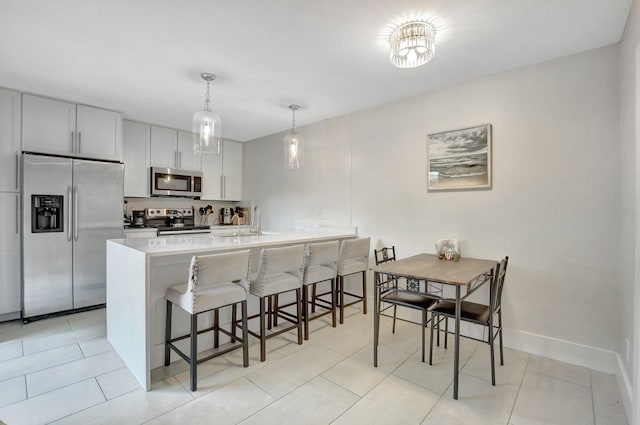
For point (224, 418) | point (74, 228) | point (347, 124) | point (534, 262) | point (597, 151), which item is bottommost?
point (224, 418)

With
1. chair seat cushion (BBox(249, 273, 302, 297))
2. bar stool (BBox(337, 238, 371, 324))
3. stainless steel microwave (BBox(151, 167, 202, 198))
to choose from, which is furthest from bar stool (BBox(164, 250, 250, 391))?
stainless steel microwave (BBox(151, 167, 202, 198))

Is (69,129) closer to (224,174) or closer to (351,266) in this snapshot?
(224,174)

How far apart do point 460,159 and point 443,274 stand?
131 centimetres

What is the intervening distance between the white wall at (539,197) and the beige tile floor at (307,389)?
39 cm

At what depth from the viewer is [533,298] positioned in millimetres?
2594

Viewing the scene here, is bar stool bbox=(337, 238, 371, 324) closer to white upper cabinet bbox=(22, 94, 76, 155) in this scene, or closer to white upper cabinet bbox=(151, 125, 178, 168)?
white upper cabinet bbox=(151, 125, 178, 168)

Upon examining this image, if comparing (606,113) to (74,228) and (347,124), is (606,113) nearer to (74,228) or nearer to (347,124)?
(347,124)

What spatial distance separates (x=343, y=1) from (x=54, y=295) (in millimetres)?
4096

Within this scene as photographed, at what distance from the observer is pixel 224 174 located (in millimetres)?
5426

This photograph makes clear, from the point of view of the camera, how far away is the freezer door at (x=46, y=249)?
3223 millimetres

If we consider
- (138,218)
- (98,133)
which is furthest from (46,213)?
(138,218)

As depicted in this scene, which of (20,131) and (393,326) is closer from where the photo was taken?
(393,326)

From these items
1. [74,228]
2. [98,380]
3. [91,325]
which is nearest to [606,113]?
[98,380]

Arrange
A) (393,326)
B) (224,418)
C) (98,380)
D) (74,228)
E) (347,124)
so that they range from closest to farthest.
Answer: (224,418), (98,380), (393,326), (74,228), (347,124)
